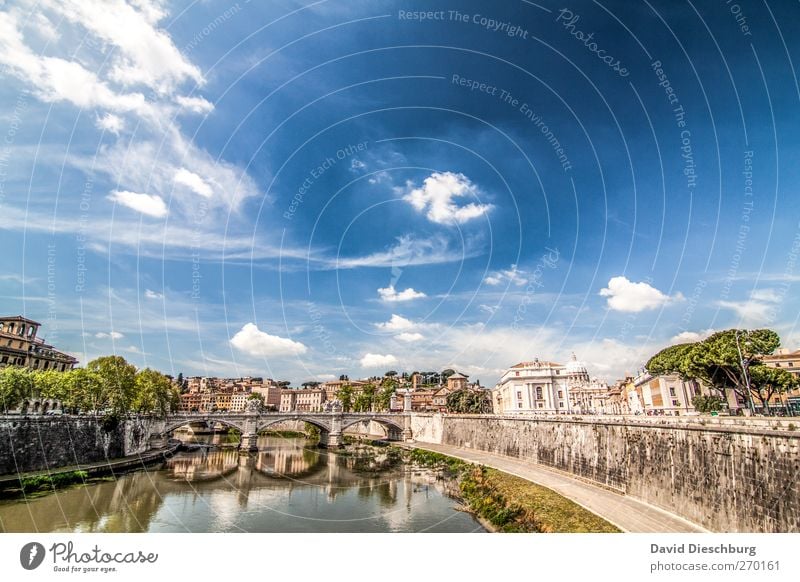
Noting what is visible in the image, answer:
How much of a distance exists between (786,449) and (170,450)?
148 ft

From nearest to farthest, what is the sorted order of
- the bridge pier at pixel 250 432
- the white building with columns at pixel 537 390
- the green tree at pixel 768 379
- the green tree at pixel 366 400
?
the green tree at pixel 768 379
the bridge pier at pixel 250 432
the white building with columns at pixel 537 390
the green tree at pixel 366 400

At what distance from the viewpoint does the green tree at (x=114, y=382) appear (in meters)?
31.5

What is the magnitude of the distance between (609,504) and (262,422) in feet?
134

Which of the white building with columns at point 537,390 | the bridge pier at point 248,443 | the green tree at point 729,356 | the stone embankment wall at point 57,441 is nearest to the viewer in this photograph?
the stone embankment wall at point 57,441

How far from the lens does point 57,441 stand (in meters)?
24.7

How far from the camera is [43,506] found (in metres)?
17.8

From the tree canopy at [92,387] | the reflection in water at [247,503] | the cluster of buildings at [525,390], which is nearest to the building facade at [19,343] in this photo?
the cluster of buildings at [525,390]

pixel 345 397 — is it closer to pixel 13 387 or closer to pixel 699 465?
pixel 13 387

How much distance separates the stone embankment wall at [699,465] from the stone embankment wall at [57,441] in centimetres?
3041

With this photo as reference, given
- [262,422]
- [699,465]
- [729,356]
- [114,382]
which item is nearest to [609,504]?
[699,465]

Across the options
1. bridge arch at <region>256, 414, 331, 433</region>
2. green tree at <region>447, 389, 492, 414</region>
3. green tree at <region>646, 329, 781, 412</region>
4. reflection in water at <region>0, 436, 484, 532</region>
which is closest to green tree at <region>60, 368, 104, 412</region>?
reflection in water at <region>0, 436, 484, 532</region>

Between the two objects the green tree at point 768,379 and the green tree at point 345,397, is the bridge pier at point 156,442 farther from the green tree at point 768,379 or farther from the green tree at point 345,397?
the green tree at point 768,379
